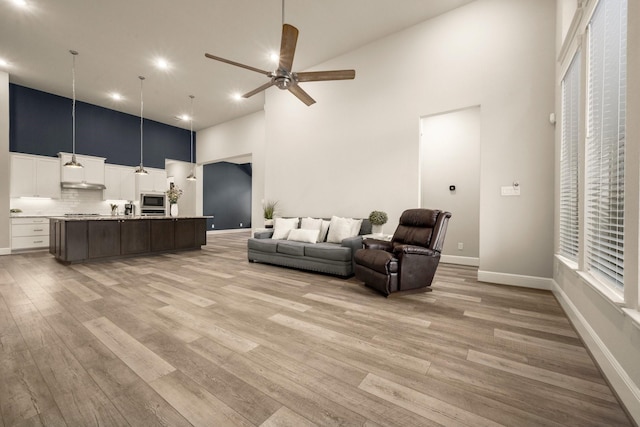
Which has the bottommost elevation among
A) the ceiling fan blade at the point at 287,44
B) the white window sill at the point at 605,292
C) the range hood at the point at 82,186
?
the white window sill at the point at 605,292

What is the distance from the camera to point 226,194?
1099cm

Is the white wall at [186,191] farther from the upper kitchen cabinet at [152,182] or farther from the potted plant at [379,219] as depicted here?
the potted plant at [379,219]

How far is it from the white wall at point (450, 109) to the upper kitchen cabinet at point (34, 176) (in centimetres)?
586

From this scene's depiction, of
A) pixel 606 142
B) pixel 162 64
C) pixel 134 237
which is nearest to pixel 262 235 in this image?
pixel 134 237

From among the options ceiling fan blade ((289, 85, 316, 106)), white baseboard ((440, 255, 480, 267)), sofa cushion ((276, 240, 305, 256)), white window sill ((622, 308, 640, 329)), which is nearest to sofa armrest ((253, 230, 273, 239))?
sofa cushion ((276, 240, 305, 256))

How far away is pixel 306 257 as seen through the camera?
418 centimetres

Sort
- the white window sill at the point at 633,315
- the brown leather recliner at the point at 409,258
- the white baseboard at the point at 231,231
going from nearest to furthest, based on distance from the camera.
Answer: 1. the white window sill at the point at 633,315
2. the brown leather recliner at the point at 409,258
3. the white baseboard at the point at 231,231

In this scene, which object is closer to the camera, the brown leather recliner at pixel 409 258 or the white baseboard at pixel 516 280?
the brown leather recliner at pixel 409 258

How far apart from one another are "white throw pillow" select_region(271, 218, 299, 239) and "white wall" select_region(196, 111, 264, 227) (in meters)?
2.02

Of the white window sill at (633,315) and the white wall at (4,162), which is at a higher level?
the white wall at (4,162)

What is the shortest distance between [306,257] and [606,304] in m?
3.24

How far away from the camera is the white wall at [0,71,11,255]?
554cm

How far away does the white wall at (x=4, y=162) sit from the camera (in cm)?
554

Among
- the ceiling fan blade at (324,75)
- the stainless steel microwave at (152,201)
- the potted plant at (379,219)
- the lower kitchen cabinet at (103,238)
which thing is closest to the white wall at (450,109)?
the potted plant at (379,219)
